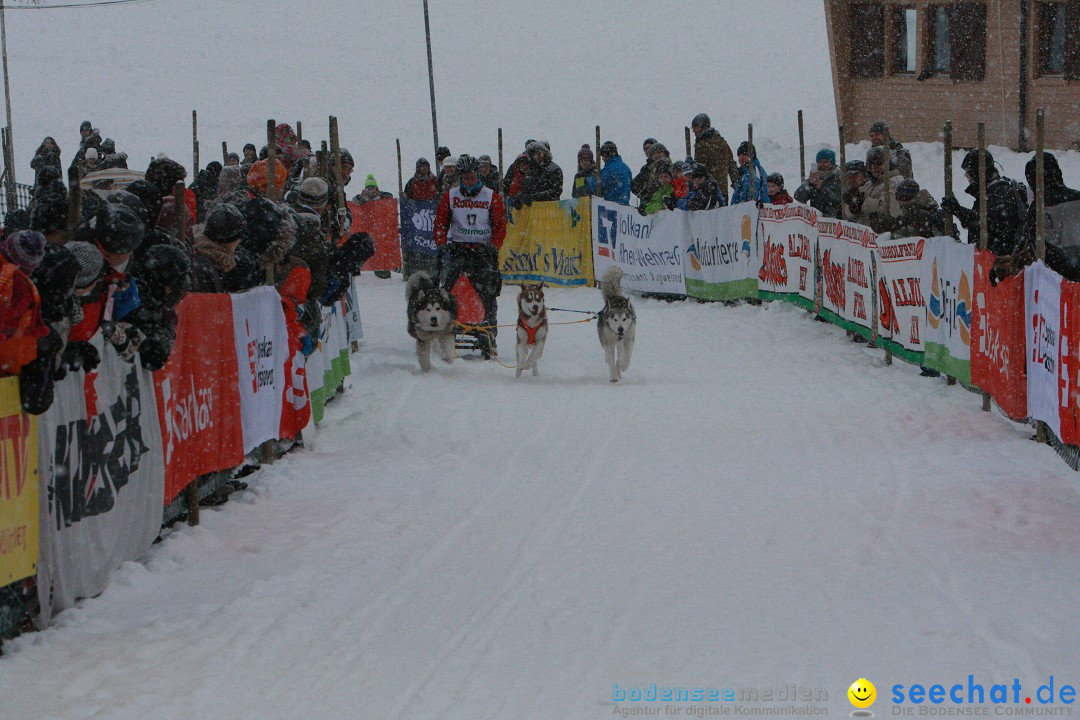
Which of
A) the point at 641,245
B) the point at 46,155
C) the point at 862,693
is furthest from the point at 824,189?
the point at 862,693

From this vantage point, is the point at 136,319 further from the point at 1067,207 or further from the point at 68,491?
the point at 1067,207

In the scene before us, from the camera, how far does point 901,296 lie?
12078mm

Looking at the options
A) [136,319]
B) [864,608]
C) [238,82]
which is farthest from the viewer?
[238,82]

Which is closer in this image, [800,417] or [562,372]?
[800,417]

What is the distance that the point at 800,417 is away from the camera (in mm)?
9906

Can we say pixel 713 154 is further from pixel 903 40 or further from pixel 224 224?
pixel 224 224

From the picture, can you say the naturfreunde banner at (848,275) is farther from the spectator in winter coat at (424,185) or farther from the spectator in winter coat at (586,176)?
the spectator in winter coat at (424,185)

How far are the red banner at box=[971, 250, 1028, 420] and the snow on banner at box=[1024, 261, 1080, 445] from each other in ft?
0.44

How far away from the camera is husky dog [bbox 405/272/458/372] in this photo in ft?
41.2

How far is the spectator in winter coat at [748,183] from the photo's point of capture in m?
17.3

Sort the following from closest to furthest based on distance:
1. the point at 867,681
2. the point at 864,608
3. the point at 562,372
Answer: the point at 867,681
the point at 864,608
the point at 562,372

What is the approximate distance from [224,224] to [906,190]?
717 centimetres

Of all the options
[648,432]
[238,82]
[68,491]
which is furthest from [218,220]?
[238,82]

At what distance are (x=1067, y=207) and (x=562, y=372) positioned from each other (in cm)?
553
